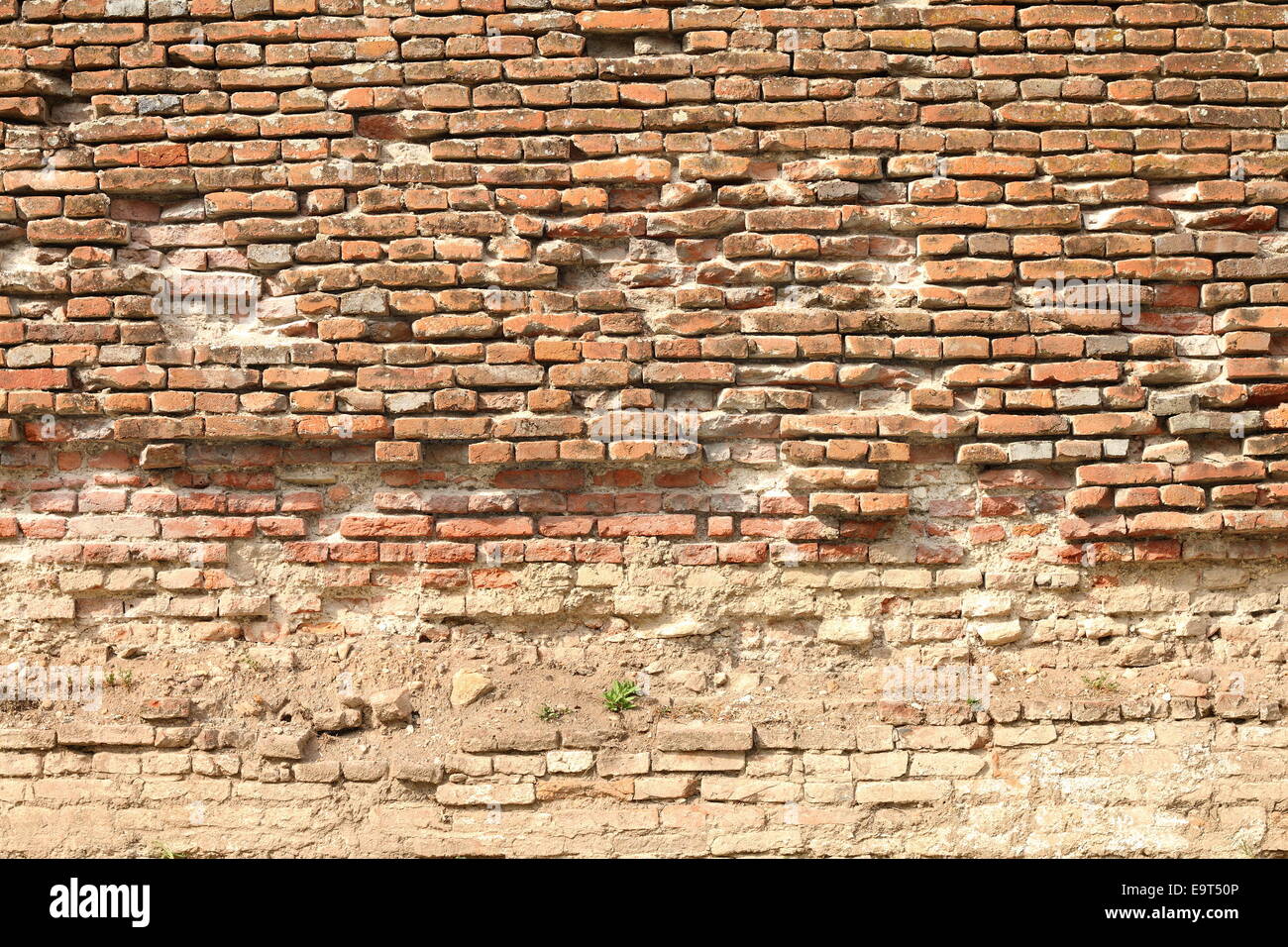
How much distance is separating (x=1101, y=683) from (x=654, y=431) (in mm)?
1762

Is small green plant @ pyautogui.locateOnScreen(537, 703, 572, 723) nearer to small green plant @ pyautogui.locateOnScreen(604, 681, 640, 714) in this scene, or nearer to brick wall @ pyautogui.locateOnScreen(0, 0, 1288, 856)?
brick wall @ pyautogui.locateOnScreen(0, 0, 1288, 856)

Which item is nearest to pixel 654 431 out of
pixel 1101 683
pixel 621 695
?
pixel 621 695

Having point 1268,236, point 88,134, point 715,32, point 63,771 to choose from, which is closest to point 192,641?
point 63,771

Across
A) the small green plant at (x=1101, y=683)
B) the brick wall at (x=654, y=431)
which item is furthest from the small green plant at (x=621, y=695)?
the small green plant at (x=1101, y=683)

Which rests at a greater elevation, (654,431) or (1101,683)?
(654,431)

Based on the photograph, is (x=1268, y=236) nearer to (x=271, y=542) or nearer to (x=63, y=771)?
(x=271, y=542)

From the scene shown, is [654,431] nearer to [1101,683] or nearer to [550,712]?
[550,712]

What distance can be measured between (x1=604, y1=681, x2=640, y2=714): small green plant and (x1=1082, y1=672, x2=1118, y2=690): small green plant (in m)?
1.55

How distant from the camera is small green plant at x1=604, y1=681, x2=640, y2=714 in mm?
2836

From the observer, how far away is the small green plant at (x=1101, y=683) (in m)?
2.83

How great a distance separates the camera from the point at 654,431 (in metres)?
2.80

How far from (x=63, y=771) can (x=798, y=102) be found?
3439mm

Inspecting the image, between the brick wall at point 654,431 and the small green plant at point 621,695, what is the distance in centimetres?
3

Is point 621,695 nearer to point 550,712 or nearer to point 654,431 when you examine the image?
point 550,712
